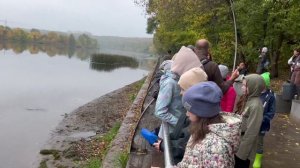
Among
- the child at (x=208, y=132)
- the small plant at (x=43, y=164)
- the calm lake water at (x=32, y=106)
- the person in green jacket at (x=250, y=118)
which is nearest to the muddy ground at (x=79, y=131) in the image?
the small plant at (x=43, y=164)

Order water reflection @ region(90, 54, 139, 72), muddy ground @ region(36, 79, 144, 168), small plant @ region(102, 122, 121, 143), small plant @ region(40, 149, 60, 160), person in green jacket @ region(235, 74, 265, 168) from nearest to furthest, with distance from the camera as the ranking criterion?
person in green jacket @ region(235, 74, 265, 168), muddy ground @ region(36, 79, 144, 168), small plant @ region(102, 122, 121, 143), small plant @ region(40, 149, 60, 160), water reflection @ region(90, 54, 139, 72)

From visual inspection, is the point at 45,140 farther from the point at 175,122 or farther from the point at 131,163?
the point at 175,122

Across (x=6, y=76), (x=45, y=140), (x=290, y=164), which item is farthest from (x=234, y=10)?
(x=6, y=76)

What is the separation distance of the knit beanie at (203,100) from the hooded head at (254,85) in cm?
242

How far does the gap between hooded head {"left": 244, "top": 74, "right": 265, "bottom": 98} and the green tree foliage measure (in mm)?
11026

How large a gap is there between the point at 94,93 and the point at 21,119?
1385 cm

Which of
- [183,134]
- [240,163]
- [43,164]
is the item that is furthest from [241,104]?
[43,164]

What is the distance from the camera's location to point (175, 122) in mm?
4469

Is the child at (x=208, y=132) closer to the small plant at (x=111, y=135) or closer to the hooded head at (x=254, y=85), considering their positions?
the hooded head at (x=254, y=85)

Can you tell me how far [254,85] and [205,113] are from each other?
257 cm

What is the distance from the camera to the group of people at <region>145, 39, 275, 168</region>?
2965mm

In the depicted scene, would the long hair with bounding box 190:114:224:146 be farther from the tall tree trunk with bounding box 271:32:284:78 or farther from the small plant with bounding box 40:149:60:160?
the tall tree trunk with bounding box 271:32:284:78

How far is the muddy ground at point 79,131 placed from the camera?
1303cm

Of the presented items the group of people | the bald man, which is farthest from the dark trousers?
the bald man
